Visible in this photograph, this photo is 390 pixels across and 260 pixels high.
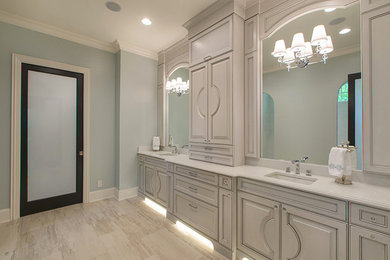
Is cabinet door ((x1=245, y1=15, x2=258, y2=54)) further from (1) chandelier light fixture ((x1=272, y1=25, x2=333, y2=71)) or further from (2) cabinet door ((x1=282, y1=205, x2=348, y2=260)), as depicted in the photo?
(2) cabinet door ((x1=282, y1=205, x2=348, y2=260))

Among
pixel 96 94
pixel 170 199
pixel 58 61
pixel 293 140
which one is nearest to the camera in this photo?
pixel 293 140

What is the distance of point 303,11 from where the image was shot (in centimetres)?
194

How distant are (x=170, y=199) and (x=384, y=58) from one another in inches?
110

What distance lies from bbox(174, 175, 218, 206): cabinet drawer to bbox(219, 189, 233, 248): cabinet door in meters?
0.09

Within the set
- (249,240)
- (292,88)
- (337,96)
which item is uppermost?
(292,88)

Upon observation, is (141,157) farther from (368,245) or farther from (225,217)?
(368,245)

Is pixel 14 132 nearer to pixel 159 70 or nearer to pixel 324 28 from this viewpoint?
pixel 159 70

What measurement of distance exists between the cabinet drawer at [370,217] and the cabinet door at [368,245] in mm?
38

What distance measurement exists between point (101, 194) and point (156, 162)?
1.39 metres

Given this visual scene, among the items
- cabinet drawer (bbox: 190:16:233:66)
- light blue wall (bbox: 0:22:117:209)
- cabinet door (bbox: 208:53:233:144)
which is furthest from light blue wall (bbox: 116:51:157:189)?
cabinet door (bbox: 208:53:233:144)

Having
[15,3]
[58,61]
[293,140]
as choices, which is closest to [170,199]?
[293,140]

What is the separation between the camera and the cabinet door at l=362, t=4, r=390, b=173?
1481 mm

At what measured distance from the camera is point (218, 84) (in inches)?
95.7

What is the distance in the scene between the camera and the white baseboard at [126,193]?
3.56 m
